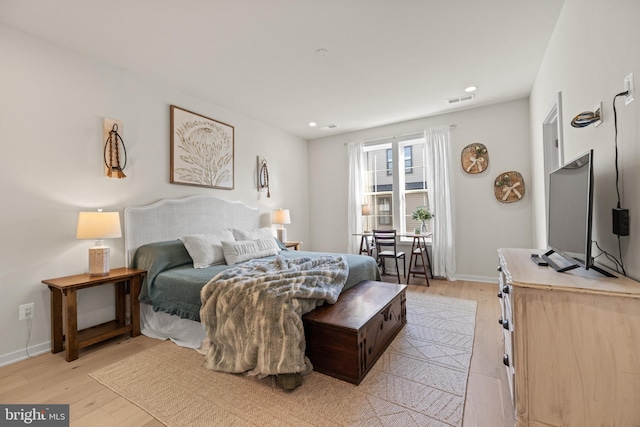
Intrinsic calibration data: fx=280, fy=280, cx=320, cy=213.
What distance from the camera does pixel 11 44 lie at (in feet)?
7.41

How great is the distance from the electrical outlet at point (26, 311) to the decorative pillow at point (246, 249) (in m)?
1.60

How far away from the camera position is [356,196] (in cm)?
527

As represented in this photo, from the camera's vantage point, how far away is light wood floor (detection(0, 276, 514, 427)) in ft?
5.13

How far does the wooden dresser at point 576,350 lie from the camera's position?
1089mm

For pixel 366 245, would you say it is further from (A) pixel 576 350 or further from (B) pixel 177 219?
(A) pixel 576 350

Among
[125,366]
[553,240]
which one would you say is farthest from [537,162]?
[125,366]

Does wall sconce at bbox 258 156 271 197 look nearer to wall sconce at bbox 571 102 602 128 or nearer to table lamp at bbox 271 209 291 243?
table lamp at bbox 271 209 291 243

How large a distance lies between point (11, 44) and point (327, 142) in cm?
432

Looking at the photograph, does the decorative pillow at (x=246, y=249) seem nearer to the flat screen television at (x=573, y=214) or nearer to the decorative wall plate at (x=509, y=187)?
the flat screen television at (x=573, y=214)

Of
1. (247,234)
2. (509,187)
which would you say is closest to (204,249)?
(247,234)

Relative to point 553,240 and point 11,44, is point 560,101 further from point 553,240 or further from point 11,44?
point 11,44

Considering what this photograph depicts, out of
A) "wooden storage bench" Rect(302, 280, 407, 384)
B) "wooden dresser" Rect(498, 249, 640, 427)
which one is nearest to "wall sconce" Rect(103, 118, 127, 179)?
"wooden storage bench" Rect(302, 280, 407, 384)

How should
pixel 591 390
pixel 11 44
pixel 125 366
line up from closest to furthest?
pixel 591 390 → pixel 125 366 → pixel 11 44

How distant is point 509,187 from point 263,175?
3749 millimetres
